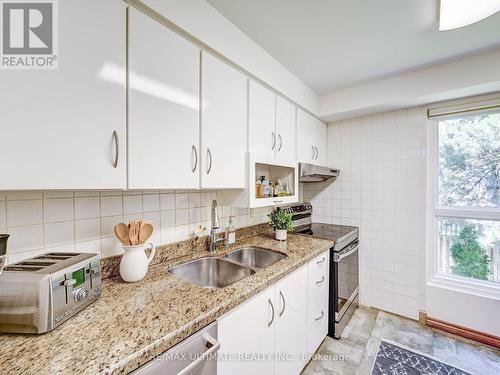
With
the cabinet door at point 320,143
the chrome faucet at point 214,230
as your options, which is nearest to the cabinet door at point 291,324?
the chrome faucet at point 214,230

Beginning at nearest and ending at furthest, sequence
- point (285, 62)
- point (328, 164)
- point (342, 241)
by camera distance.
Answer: point (285, 62), point (342, 241), point (328, 164)

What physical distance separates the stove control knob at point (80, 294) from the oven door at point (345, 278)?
1.79 m

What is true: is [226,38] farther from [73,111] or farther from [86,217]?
[86,217]

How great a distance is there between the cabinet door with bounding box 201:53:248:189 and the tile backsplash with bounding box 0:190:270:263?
0.36 meters

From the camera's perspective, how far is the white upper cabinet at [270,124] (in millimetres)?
1618

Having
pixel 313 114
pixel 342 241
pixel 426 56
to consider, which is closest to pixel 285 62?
pixel 313 114

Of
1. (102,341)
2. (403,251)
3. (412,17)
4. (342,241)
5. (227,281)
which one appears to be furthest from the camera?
(403,251)

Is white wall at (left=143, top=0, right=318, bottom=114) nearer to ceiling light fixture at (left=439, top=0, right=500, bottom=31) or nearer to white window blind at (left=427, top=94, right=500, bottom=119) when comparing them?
ceiling light fixture at (left=439, top=0, right=500, bottom=31)

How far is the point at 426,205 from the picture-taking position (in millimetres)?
2178

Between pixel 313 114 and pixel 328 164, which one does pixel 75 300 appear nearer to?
pixel 313 114

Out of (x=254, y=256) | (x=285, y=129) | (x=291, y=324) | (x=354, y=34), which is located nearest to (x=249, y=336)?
(x=291, y=324)

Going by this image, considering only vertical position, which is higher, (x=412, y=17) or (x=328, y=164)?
(x=412, y=17)

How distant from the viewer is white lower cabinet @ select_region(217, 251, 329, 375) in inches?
39.8

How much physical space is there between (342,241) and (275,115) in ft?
4.33
